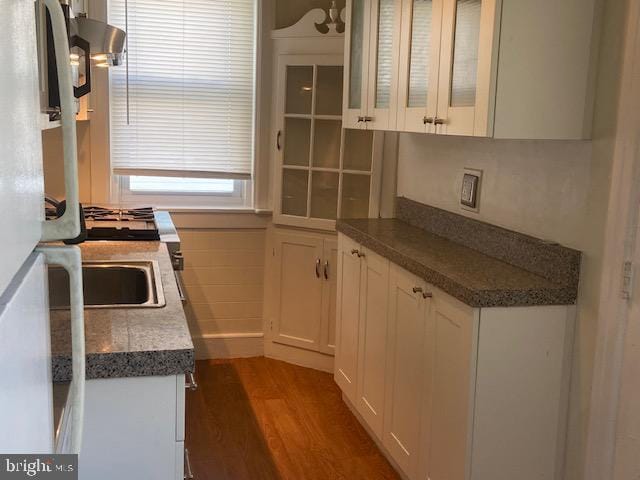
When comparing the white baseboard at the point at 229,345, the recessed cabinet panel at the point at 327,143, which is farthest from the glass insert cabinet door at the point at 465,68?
the white baseboard at the point at 229,345

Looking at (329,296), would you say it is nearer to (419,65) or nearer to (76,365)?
(419,65)

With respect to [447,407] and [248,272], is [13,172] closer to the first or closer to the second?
[447,407]

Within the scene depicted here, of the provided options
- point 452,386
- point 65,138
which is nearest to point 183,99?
point 452,386

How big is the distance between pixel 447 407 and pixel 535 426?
11.2 inches

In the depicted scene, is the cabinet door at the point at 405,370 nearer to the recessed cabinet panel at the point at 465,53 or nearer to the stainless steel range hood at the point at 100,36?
the recessed cabinet panel at the point at 465,53

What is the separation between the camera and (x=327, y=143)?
13.5 feet

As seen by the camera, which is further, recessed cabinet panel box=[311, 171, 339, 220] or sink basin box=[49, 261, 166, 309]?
recessed cabinet panel box=[311, 171, 339, 220]

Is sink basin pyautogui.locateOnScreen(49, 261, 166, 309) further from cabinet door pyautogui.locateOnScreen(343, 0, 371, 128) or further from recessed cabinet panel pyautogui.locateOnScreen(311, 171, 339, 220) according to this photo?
recessed cabinet panel pyautogui.locateOnScreen(311, 171, 339, 220)

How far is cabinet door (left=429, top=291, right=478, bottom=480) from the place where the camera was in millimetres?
2254

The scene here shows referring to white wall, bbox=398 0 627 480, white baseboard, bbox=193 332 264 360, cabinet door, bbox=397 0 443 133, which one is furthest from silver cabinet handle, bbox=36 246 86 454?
white baseboard, bbox=193 332 264 360

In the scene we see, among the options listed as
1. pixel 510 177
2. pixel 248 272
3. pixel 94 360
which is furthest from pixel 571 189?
pixel 248 272

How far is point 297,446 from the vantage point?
3244 millimetres

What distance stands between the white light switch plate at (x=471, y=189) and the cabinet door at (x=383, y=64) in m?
0.37

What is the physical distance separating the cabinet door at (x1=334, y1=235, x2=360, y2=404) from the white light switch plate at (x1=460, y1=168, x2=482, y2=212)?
22.3 inches
